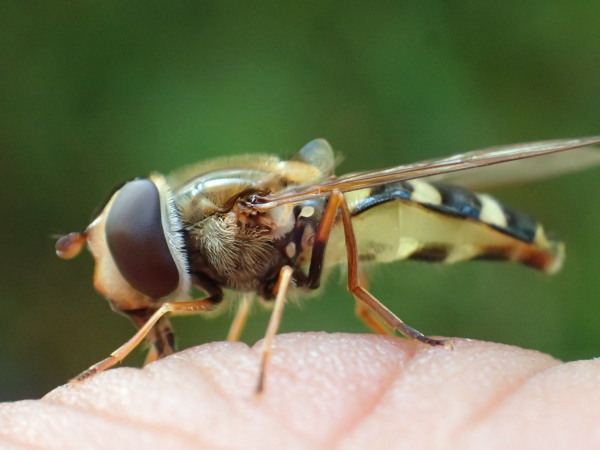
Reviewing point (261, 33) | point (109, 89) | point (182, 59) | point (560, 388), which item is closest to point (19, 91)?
point (109, 89)

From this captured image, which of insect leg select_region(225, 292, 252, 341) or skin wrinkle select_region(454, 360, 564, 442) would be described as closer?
skin wrinkle select_region(454, 360, 564, 442)

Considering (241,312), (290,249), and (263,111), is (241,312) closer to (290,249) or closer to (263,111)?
(290,249)

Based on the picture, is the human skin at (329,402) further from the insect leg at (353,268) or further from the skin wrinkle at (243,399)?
the insect leg at (353,268)

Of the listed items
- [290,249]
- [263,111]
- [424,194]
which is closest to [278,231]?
[290,249]

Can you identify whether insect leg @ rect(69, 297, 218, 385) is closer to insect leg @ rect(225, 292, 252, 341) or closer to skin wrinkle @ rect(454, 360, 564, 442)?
insect leg @ rect(225, 292, 252, 341)

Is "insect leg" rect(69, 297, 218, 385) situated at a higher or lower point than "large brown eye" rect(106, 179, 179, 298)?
lower

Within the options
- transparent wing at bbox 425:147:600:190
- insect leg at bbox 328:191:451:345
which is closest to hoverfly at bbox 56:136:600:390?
insect leg at bbox 328:191:451:345

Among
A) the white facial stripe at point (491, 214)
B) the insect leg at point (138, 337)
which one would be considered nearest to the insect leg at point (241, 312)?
the insect leg at point (138, 337)
